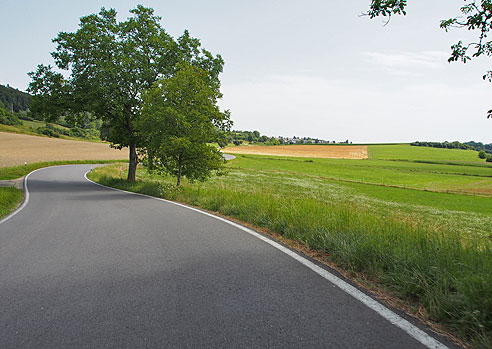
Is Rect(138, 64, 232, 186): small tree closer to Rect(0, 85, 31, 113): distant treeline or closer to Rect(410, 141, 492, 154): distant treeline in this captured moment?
Rect(410, 141, 492, 154): distant treeline

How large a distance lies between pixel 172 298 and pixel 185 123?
12.2 m

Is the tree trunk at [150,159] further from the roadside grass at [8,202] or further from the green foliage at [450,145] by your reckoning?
the green foliage at [450,145]

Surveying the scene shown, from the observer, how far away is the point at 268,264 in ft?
14.9

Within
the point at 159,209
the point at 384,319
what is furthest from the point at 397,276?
the point at 159,209

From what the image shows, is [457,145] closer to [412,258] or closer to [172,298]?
[412,258]

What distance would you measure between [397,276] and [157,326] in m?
2.77

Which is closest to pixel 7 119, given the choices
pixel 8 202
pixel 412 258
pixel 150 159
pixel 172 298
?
pixel 150 159

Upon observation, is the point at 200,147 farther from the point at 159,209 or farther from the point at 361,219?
the point at 361,219

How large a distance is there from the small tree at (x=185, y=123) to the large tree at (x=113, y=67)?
3584 millimetres

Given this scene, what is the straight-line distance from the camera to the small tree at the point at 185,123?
1517cm

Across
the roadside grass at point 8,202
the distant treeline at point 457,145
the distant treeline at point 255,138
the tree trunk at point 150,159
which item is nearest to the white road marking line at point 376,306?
the roadside grass at point 8,202

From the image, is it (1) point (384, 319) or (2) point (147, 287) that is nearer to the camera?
(1) point (384, 319)

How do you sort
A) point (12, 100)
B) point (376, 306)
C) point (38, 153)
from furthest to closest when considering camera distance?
point (12, 100)
point (38, 153)
point (376, 306)

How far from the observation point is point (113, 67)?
1833cm
